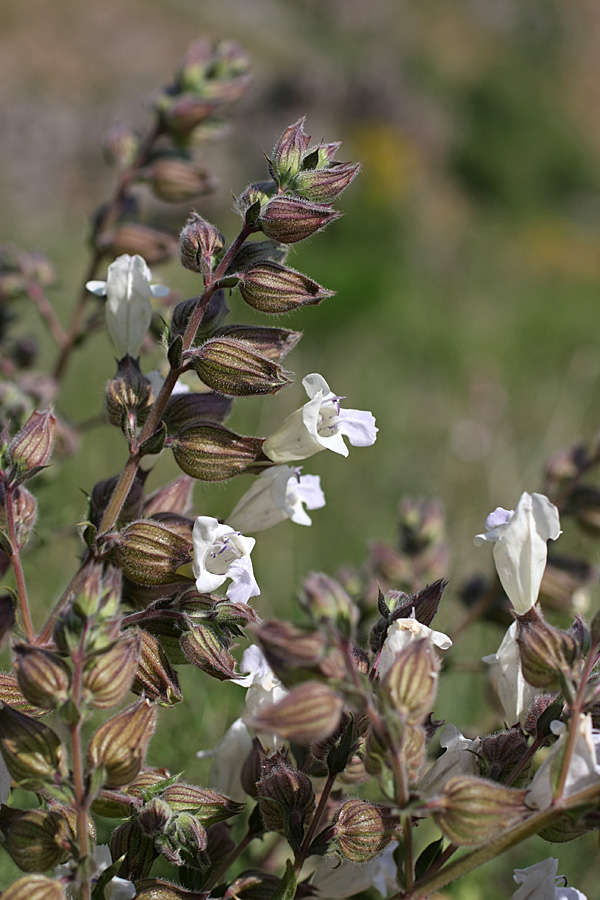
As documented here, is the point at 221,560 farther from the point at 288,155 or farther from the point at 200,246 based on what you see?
the point at 288,155

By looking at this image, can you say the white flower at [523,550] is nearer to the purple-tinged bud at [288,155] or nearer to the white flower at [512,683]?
the white flower at [512,683]

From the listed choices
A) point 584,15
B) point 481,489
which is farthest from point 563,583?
point 584,15

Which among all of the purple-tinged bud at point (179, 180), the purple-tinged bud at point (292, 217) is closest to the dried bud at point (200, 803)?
the purple-tinged bud at point (292, 217)

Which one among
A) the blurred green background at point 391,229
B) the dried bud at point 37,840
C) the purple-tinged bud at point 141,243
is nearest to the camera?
the dried bud at point 37,840

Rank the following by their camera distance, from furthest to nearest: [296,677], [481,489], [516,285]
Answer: [516,285], [481,489], [296,677]

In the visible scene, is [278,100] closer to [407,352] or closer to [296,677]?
[407,352]

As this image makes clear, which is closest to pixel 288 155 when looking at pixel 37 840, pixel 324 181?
pixel 324 181

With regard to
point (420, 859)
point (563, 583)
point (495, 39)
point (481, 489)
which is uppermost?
point (420, 859)
